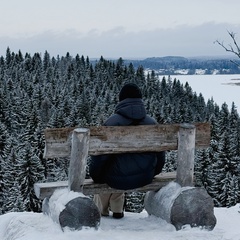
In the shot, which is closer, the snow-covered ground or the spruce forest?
the snow-covered ground

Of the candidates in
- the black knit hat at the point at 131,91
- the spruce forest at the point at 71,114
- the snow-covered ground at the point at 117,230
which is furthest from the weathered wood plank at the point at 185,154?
the spruce forest at the point at 71,114

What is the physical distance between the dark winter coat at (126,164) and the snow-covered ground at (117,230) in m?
0.64

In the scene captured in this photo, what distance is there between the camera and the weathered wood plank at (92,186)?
6.88 meters

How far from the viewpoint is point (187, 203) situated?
6.68 metres

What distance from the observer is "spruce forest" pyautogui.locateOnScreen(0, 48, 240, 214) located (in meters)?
55.3

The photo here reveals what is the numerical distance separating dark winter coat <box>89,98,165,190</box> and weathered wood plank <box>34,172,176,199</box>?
0.12 metres

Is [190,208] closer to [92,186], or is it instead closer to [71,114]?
[92,186]

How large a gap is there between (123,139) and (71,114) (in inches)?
3637

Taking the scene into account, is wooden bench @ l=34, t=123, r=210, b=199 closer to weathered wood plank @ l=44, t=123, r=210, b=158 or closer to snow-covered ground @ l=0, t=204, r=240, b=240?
weathered wood plank @ l=44, t=123, r=210, b=158

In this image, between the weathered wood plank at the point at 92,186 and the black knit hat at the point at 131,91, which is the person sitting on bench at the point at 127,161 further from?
the weathered wood plank at the point at 92,186

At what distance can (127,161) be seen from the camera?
687 cm

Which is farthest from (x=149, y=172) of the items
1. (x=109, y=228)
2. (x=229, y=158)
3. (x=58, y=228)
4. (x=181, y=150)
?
(x=229, y=158)

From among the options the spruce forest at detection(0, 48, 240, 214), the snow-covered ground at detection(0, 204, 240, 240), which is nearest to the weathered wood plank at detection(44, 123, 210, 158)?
the snow-covered ground at detection(0, 204, 240, 240)

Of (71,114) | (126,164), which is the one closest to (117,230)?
(126,164)
